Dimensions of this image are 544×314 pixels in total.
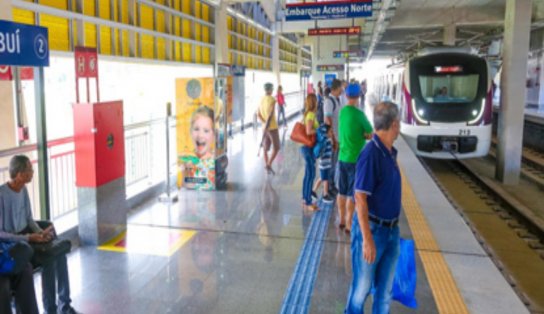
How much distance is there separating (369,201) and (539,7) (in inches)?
761

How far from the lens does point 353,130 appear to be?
5.12 m

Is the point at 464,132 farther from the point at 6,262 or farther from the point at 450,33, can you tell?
the point at 450,33

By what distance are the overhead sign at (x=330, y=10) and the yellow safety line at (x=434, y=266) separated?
5565 millimetres

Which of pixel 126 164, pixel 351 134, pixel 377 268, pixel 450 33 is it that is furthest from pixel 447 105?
pixel 450 33

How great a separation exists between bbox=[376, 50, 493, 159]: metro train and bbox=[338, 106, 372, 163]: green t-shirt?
6.46 metres

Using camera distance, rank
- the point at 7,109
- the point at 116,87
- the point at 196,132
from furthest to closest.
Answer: the point at 116,87
the point at 196,132
the point at 7,109

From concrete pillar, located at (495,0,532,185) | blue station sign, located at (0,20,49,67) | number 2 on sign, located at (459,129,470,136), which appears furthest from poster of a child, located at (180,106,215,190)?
concrete pillar, located at (495,0,532,185)

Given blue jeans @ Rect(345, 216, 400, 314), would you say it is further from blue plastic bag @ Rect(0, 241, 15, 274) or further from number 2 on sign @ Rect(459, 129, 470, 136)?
number 2 on sign @ Rect(459, 129, 470, 136)

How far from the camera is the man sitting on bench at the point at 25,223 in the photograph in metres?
3.32

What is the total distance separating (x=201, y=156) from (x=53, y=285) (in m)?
4.36

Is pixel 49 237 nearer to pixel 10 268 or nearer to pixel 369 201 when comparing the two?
pixel 10 268

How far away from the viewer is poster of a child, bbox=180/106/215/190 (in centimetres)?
776

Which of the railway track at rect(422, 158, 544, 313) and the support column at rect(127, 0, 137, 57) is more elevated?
the support column at rect(127, 0, 137, 57)

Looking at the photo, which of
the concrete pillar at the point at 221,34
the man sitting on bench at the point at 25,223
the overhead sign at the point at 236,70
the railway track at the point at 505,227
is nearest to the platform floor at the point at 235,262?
the man sitting on bench at the point at 25,223
